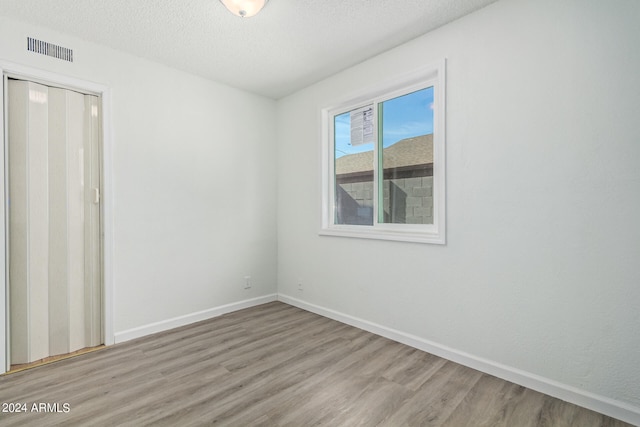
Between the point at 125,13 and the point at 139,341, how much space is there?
264 centimetres

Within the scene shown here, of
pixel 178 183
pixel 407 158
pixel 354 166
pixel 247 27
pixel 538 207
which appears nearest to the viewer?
pixel 538 207

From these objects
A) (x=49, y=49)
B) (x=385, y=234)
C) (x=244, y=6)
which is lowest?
(x=385, y=234)

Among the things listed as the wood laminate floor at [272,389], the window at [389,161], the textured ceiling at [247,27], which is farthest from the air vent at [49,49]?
the wood laminate floor at [272,389]

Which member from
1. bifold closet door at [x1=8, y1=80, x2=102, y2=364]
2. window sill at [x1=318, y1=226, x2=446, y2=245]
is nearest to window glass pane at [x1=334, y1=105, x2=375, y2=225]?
window sill at [x1=318, y1=226, x2=446, y2=245]

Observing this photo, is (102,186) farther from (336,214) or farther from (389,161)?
(389,161)

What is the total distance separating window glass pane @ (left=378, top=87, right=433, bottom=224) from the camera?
2648 mm

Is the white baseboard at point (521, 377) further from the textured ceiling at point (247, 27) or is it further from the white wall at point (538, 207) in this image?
the textured ceiling at point (247, 27)

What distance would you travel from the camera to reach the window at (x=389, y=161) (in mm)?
2553

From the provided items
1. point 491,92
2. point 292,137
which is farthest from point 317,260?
point 491,92

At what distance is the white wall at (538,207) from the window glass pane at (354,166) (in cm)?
57

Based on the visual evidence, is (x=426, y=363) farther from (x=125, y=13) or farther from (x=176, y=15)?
(x=125, y=13)

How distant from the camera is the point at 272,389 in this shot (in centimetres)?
199

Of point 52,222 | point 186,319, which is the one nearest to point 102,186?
point 52,222

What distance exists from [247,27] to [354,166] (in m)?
1.60
